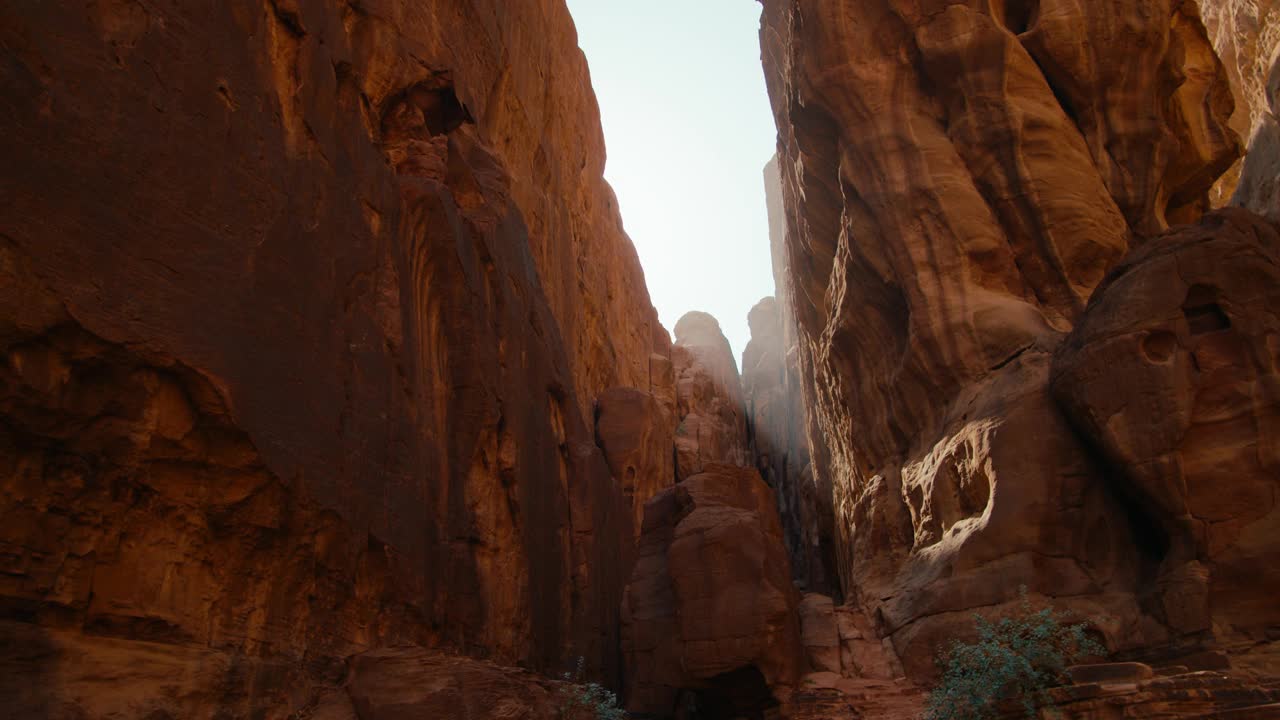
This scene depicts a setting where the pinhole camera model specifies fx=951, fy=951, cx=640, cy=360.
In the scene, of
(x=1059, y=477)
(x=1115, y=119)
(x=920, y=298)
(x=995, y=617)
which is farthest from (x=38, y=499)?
(x=1115, y=119)

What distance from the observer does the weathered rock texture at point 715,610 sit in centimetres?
1717

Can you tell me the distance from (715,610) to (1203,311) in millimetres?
9805

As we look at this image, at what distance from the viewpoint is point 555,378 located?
858 inches

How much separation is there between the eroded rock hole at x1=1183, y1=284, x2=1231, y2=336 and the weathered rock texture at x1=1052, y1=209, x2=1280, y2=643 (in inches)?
0.7

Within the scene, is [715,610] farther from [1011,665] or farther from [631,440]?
[631,440]

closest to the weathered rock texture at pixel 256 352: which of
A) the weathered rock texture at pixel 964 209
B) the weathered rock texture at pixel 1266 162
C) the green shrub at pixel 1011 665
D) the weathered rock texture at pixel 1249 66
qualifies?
the green shrub at pixel 1011 665

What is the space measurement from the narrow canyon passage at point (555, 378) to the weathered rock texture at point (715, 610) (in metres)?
0.09

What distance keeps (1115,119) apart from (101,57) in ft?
71.2

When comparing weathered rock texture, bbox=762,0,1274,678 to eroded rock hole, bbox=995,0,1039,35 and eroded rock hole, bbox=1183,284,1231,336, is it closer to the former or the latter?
eroded rock hole, bbox=995,0,1039,35

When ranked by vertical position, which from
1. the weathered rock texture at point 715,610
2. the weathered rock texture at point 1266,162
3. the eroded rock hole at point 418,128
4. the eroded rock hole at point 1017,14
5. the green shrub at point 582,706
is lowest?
the green shrub at point 582,706

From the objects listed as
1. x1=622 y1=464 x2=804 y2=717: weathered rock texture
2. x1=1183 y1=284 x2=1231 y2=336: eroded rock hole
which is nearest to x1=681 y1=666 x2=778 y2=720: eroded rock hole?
x1=622 y1=464 x2=804 y2=717: weathered rock texture

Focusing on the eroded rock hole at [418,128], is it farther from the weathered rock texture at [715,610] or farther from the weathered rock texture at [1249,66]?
the weathered rock texture at [1249,66]

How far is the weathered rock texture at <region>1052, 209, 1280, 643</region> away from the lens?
46.9 feet

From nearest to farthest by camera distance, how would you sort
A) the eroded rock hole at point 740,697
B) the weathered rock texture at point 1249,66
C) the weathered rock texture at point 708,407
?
the eroded rock hole at point 740,697 < the weathered rock texture at point 1249,66 < the weathered rock texture at point 708,407
